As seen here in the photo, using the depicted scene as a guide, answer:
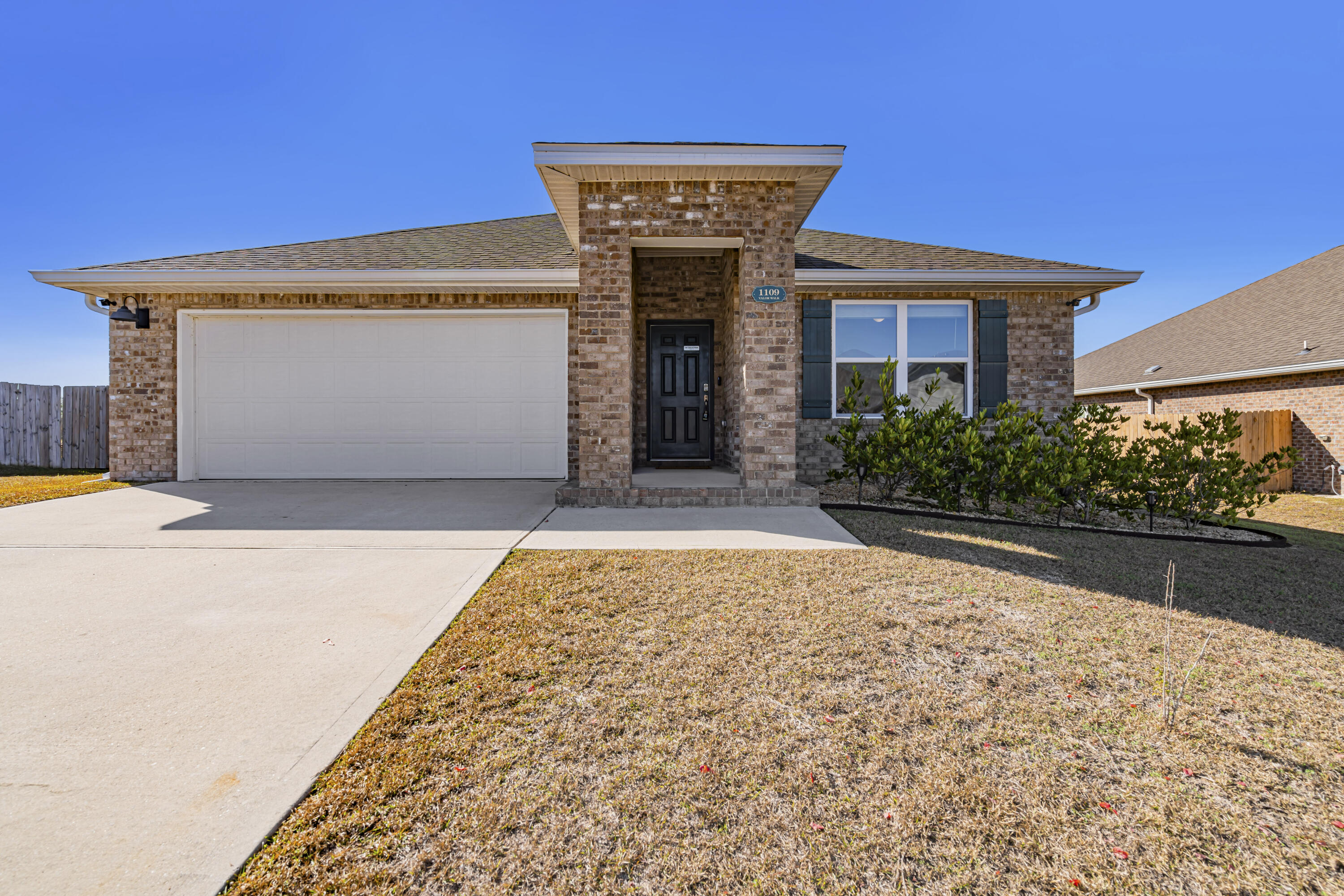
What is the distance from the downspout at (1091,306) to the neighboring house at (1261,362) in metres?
5.81

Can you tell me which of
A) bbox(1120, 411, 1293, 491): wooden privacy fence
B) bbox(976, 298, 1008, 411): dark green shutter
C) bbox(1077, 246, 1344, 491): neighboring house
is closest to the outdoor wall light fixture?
bbox(976, 298, 1008, 411): dark green shutter

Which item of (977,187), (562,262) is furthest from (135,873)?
(977,187)

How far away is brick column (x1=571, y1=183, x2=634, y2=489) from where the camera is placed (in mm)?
5707

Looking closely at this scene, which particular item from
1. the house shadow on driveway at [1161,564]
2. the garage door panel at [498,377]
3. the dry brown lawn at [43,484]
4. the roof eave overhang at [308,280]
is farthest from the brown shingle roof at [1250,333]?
the dry brown lawn at [43,484]

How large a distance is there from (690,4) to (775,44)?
1.90m

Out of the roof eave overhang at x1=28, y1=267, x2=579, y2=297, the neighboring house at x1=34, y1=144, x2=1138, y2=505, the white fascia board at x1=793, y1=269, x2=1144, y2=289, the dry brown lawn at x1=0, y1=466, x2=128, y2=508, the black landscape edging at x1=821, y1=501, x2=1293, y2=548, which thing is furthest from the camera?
the neighboring house at x1=34, y1=144, x2=1138, y2=505

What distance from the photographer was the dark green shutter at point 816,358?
25.5 ft

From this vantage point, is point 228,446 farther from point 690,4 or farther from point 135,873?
point 690,4

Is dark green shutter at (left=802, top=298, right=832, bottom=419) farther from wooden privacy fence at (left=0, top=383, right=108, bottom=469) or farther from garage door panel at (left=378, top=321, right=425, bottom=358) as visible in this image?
wooden privacy fence at (left=0, top=383, right=108, bottom=469)

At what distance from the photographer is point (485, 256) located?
809cm

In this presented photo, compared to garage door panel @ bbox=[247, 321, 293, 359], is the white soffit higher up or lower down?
higher up

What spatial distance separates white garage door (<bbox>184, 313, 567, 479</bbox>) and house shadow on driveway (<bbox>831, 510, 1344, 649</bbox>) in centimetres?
476

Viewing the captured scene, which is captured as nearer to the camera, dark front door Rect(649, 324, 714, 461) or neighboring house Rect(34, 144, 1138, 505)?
neighboring house Rect(34, 144, 1138, 505)

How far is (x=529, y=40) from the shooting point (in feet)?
25.8
